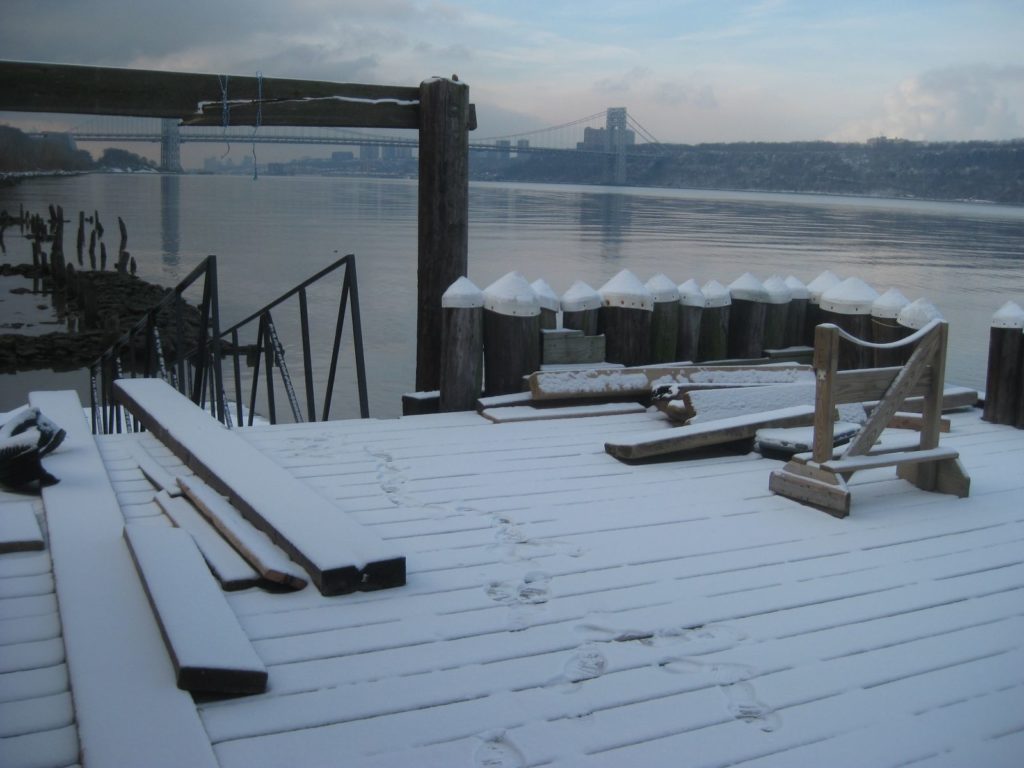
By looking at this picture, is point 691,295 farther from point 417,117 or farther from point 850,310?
point 417,117

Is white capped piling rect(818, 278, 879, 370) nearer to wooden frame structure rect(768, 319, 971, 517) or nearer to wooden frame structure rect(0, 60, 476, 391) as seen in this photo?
wooden frame structure rect(768, 319, 971, 517)

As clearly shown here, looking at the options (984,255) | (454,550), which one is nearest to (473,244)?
(984,255)

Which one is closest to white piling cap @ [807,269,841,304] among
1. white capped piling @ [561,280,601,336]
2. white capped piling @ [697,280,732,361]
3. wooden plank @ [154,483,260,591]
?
white capped piling @ [697,280,732,361]

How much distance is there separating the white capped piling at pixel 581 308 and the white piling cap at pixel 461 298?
0.69 m

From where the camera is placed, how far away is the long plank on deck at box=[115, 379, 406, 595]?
9.91ft

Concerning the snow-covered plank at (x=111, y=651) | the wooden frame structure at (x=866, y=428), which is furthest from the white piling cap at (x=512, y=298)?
the snow-covered plank at (x=111, y=651)

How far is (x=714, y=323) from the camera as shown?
6.61 meters

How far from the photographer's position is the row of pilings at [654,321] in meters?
5.67

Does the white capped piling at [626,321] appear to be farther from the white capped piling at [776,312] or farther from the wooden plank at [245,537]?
the wooden plank at [245,537]

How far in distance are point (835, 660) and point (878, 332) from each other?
167 inches

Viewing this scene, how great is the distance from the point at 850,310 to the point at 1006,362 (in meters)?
1.27

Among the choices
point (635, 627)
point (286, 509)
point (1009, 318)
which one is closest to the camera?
point (635, 627)

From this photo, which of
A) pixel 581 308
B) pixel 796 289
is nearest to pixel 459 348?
pixel 581 308

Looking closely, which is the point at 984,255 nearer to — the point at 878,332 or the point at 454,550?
the point at 878,332
